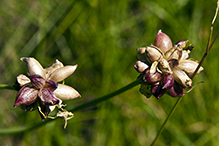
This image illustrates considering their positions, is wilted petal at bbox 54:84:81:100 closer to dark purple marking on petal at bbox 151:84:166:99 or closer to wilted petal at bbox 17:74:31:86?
wilted petal at bbox 17:74:31:86

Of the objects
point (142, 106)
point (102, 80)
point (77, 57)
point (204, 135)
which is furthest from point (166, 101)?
point (77, 57)

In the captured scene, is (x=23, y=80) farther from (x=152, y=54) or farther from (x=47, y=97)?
(x=152, y=54)

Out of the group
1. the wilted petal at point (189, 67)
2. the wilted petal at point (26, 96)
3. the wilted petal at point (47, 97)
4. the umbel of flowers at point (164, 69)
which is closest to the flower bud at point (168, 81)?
the umbel of flowers at point (164, 69)

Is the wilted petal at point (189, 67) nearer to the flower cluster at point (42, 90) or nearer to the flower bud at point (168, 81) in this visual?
the flower bud at point (168, 81)

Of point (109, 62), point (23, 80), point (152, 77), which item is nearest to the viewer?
point (152, 77)

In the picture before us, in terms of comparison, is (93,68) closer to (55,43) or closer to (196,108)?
(55,43)

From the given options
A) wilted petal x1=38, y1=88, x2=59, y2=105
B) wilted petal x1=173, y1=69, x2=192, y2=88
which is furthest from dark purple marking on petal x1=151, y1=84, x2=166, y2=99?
wilted petal x1=38, y1=88, x2=59, y2=105

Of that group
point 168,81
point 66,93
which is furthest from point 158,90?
point 66,93
